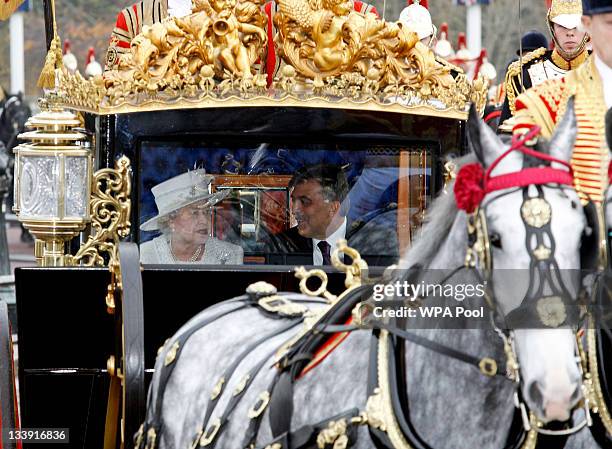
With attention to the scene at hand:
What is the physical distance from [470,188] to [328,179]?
2222mm

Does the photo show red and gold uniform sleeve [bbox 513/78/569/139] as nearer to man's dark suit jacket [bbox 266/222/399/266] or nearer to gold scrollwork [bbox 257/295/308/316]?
gold scrollwork [bbox 257/295/308/316]

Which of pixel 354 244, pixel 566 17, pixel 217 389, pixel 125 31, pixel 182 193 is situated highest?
pixel 566 17

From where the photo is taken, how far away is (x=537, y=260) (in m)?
3.11

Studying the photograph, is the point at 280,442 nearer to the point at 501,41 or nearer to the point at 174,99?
the point at 174,99

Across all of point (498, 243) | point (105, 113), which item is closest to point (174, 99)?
point (105, 113)

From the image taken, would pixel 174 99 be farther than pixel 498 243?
Yes

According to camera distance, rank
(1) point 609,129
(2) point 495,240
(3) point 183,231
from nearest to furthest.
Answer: (2) point 495,240 < (1) point 609,129 < (3) point 183,231

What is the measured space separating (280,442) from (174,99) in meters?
2.02

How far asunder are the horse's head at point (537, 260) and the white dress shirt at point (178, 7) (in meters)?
3.24

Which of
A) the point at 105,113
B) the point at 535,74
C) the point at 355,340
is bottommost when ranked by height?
the point at 355,340

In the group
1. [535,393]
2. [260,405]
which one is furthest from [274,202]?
[535,393]

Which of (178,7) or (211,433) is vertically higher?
(178,7)

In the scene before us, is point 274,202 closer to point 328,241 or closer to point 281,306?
point 328,241

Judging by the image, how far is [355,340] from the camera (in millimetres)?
3639
